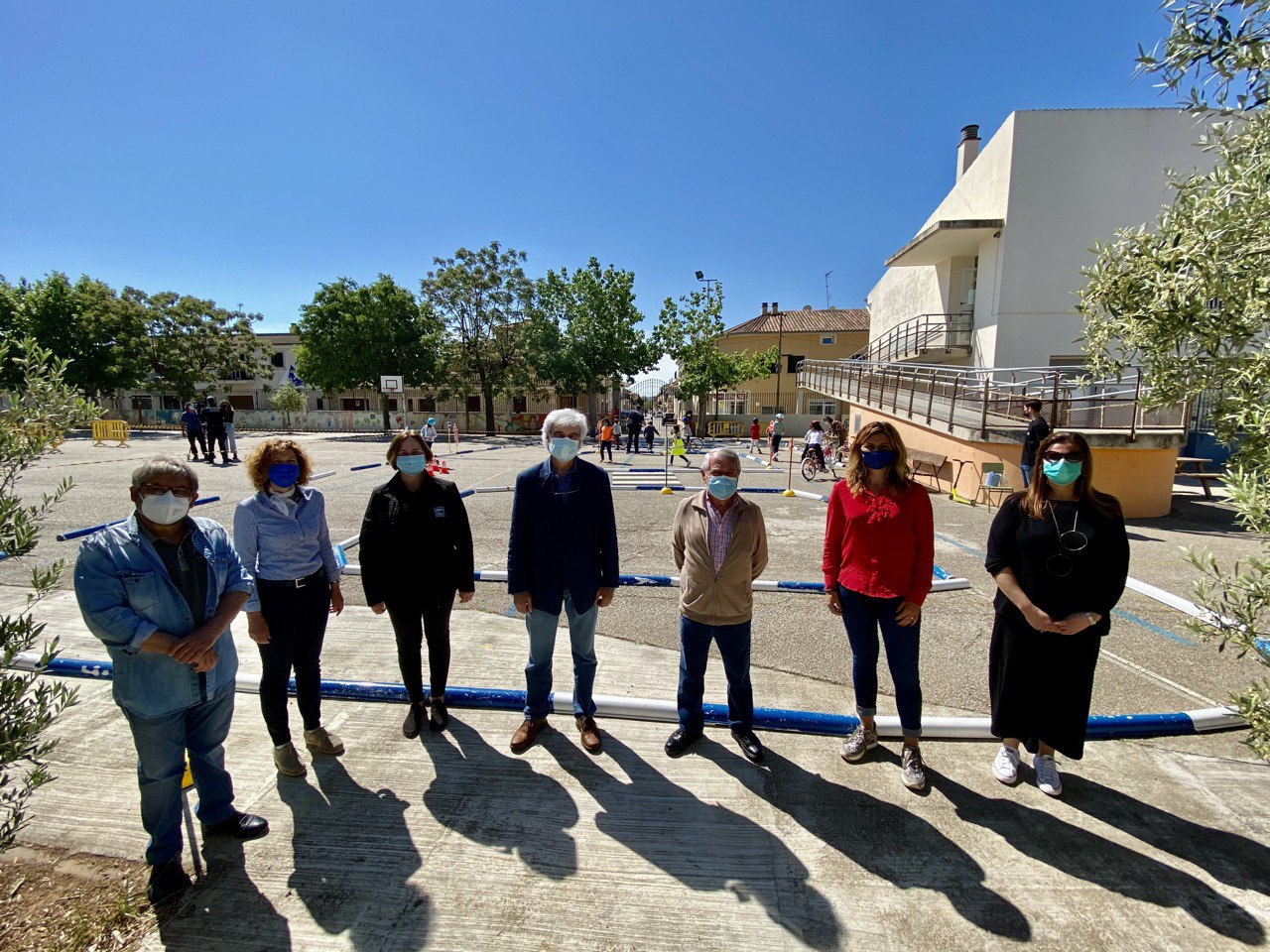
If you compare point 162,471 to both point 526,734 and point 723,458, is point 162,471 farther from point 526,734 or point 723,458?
point 723,458

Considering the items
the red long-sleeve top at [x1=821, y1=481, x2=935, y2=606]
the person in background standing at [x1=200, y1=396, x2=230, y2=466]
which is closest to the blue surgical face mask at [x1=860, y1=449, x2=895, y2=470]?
the red long-sleeve top at [x1=821, y1=481, x2=935, y2=606]

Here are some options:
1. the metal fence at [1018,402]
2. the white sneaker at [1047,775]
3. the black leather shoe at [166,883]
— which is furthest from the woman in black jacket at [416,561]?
the metal fence at [1018,402]

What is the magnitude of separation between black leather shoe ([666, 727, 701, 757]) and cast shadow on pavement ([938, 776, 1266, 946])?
1312mm

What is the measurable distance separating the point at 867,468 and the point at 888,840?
181 centimetres

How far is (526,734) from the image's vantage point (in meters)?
3.32

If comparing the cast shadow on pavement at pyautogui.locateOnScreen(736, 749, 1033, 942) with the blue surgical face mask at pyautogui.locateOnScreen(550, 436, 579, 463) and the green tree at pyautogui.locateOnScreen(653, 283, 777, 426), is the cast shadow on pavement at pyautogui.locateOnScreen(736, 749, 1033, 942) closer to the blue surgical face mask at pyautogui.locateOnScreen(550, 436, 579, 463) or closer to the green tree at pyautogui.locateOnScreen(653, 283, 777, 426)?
the blue surgical face mask at pyautogui.locateOnScreen(550, 436, 579, 463)

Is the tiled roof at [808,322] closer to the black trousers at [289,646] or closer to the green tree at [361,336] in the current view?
the green tree at [361,336]

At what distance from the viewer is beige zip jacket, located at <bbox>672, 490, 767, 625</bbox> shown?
10.3 feet

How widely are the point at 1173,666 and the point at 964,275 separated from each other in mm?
21137

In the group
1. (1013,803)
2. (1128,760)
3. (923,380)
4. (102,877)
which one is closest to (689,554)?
(1013,803)

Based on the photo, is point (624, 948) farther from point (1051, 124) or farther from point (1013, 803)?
point (1051, 124)

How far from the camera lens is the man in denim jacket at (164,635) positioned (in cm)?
222

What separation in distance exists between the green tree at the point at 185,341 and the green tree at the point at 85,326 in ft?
4.72

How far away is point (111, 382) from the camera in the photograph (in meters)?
33.7
